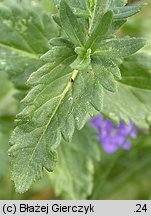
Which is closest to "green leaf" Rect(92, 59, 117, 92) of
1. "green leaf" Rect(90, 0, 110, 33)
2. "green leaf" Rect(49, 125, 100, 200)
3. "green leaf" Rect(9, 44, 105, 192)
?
"green leaf" Rect(9, 44, 105, 192)

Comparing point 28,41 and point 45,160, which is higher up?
point 28,41

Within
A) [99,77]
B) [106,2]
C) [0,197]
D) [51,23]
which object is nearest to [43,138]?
[99,77]

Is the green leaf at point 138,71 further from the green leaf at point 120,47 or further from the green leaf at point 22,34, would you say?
the green leaf at point 120,47

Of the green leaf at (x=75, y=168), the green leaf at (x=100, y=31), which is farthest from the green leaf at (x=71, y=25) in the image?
the green leaf at (x=75, y=168)

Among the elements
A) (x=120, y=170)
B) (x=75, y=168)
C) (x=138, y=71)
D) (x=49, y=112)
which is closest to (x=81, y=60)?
(x=49, y=112)

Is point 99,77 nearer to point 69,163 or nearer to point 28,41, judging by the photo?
point 28,41

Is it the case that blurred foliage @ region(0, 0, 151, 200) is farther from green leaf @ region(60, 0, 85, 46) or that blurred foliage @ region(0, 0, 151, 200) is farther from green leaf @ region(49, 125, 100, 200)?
green leaf @ region(60, 0, 85, 46)
